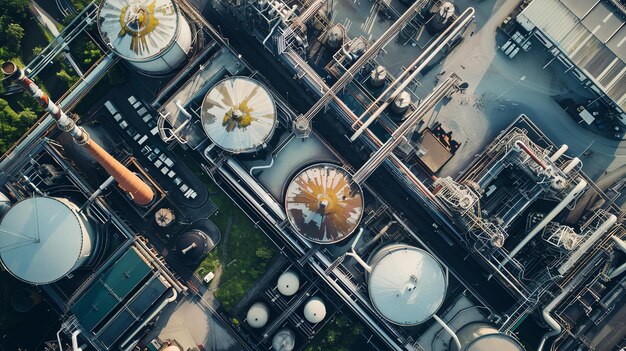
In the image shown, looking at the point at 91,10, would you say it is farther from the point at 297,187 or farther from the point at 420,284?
the point at 420,284

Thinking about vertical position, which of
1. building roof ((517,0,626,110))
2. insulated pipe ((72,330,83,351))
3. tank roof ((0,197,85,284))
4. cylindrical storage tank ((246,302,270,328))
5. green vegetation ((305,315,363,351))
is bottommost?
insulated pipe ((72,330,83,351))

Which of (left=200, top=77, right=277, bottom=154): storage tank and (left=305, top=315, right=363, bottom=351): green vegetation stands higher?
(left=200, top=77, right=277, bottom=154): storage tank

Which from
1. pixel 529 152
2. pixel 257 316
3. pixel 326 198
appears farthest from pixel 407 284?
pixel 529 152

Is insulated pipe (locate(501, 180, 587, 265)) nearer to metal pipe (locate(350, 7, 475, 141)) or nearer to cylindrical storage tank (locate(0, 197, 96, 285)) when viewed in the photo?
metal pipe (locate(350, 7, 475, 141))

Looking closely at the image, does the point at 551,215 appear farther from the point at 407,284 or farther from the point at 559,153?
the point at 407,284

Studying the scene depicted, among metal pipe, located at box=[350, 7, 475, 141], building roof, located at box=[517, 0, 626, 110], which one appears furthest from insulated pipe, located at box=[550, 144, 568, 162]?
metal pipe, located at box=[350, 7, 475, 141]

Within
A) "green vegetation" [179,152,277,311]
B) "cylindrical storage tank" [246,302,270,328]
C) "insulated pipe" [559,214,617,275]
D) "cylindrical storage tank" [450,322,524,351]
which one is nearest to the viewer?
"cylindrical storage tank" [450,322,524,351]

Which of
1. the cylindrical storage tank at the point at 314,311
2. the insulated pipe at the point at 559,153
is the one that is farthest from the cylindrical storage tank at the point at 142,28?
the insulated pipe at the point at 559,153
